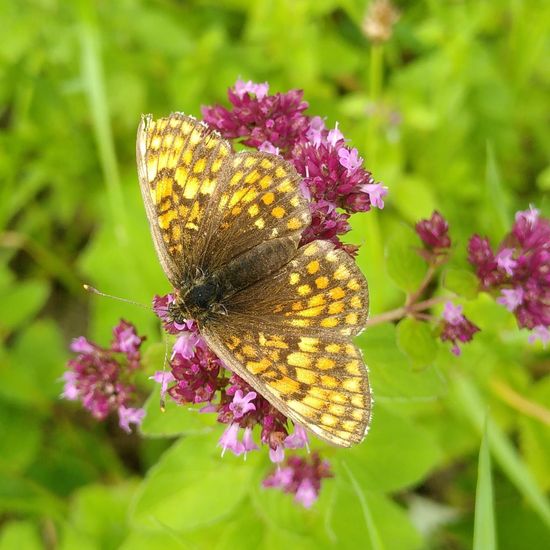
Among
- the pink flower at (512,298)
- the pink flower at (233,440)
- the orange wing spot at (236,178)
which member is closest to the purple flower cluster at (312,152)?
the orange wing spot at (236,178)

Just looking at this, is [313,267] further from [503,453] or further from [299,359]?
[503,453]

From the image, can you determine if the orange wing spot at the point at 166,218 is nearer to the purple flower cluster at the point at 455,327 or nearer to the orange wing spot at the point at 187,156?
the orange wing spot at the point at 187,156

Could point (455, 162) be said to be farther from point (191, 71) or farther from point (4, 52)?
point (4, 52)

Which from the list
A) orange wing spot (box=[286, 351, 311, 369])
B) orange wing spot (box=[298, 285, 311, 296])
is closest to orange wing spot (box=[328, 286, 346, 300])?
orange wing spot (box=[298, 285, 311, 296])

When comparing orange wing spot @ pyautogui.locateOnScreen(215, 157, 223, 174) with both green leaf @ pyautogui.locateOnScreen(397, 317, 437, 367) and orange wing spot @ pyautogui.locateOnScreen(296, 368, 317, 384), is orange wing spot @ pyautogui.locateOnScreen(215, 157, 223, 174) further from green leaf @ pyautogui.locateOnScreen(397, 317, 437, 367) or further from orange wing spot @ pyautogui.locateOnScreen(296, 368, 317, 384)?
green leaf @ pyautogui.locateOnScreen(397, 317, 437, 367)

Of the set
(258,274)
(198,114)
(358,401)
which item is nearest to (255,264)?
(258,274)

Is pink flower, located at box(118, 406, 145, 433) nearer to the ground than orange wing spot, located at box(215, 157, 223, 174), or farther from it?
nearer to the ground

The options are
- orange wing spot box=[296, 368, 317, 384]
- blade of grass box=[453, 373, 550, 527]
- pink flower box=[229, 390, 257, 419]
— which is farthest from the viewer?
blade of grass box=[453, 373, 550, 527]
